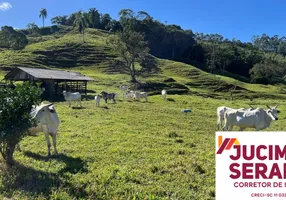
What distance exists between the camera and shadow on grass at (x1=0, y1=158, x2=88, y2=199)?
272 inches

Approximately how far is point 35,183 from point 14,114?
79.8 inches

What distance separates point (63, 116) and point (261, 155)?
14.9 metres

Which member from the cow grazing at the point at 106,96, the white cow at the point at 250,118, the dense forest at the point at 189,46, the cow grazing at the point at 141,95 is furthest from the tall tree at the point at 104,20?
the white cow at the point at 250,118

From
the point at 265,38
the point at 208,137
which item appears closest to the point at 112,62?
the point at 208,137

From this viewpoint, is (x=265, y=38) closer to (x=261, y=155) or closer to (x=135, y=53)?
(x=135, y=53)

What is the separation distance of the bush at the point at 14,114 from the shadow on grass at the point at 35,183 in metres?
0.76

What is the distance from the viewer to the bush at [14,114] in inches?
311

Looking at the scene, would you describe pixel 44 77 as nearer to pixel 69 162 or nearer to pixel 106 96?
Answer: pixel 106 96

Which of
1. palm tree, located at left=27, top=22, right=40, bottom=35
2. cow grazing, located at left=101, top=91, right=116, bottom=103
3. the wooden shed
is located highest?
palm tree, located at left=27, top=22, right=40, bottom=35

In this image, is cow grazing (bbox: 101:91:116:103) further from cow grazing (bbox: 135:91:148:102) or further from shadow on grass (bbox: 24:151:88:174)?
shadow on grass (bbox: 24:151:88:174)

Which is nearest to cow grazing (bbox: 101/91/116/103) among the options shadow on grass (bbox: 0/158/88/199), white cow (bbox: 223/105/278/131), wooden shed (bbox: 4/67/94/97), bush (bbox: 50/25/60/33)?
wooden shed (bbox: 4/67/94/97)

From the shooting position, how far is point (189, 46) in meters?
108

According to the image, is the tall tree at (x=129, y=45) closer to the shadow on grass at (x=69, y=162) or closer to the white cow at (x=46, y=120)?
the white cow at (x=46, y=120)

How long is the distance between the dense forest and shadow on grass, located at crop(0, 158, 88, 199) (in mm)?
65002
